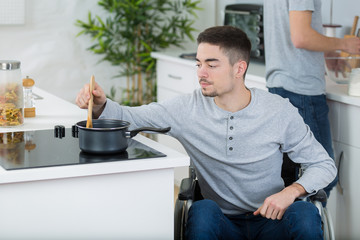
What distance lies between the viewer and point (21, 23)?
4191 mm

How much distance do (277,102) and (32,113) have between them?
92 cm

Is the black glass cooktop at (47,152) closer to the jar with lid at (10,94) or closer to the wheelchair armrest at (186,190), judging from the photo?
the jar with lid at (10,94)

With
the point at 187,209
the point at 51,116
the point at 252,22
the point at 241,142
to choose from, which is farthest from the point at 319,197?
the point at 252,22

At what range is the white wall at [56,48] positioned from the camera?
4246 mm

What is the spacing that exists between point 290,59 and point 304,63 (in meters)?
0.07

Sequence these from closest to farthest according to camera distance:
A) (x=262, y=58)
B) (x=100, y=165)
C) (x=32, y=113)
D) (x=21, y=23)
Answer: (x=100, y=165) → (x=32, y=113) → (x=262, y=58) → (x=21, y=23)

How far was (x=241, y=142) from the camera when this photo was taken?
2078 millimetres

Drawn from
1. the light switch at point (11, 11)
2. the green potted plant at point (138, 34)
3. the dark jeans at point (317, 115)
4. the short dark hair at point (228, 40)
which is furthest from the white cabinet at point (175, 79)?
the short dark hair at point (228, 40)

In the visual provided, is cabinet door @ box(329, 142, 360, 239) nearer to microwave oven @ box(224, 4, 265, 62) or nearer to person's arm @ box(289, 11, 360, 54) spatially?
person's arm @ box(289, 11, 360, 54)

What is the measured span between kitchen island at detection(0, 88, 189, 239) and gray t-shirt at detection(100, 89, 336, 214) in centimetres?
28

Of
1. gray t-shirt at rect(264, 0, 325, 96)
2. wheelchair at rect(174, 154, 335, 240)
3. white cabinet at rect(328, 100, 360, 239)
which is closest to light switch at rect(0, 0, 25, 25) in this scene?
gray t-shirt at rect(264, 0, 325, 96)

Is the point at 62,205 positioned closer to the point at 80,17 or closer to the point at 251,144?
the point at 251,144

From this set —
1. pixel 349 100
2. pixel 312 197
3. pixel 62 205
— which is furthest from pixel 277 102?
pixel 62 205

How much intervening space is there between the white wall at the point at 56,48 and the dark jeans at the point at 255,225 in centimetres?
257
